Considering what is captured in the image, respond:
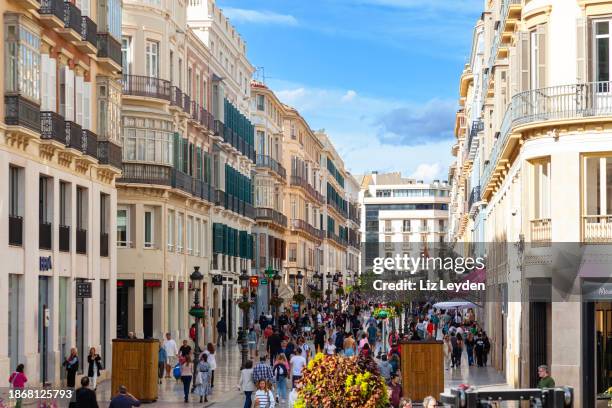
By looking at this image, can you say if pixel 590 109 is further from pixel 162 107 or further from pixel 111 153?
pixel 162 107

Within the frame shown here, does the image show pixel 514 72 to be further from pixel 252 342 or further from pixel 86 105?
pixel 252 342

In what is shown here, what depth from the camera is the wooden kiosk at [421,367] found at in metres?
34.6

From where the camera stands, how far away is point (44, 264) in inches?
1442

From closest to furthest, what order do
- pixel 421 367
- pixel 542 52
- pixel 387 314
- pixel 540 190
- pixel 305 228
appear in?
pixel 542 52
pixel 540 190
pixel 421 367
pixel 387 314
pixel 305 228

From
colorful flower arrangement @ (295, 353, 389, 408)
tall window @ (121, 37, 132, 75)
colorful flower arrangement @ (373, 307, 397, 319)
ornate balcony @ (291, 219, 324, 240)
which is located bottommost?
colorful flower arrangement @ (373, 307, 397, 319)

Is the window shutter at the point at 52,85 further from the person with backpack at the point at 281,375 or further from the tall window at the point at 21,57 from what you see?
the person with backpack at the point at 281,375

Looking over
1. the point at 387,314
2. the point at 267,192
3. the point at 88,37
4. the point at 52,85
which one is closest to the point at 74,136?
the point at 52,85

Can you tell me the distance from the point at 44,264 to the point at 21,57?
604cm

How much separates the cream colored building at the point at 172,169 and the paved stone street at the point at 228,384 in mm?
4288

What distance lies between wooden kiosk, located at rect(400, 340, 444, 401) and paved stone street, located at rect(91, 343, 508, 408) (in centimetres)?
336

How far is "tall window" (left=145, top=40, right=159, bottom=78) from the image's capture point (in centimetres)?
5431

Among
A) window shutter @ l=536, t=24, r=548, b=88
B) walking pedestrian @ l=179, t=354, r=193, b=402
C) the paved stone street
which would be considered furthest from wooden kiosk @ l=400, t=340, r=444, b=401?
window shutter @ l=536, t=24, r=548, b=88

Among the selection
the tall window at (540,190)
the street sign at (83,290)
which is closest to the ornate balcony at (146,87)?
the street sign at (83,290)

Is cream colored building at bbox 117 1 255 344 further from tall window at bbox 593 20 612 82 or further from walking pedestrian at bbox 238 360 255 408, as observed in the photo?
tall window at bbox 593 20 612 82
